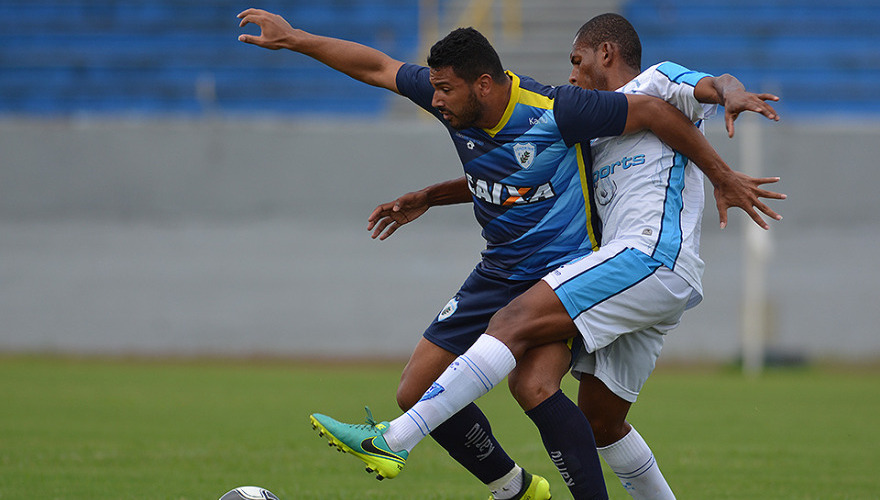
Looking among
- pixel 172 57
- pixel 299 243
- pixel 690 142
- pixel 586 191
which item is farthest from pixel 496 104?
pixel 172 57

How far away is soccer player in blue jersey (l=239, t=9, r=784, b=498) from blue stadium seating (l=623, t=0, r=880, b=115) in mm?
12000

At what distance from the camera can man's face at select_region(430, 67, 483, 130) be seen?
4.25m

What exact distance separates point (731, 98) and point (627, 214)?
0.63 meters

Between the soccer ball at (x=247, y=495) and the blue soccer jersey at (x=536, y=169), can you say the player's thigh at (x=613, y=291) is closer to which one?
the blue soccer jersey at (x=536, y=169)

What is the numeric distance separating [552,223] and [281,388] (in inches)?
298

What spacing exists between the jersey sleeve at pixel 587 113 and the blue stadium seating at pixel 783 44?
12095mm

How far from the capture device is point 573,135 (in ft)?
14.2

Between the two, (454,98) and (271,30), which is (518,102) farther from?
(271,30)

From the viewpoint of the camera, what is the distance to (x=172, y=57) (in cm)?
1747

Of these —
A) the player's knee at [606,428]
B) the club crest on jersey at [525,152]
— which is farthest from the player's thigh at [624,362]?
the club crest on jersey at [525,152]

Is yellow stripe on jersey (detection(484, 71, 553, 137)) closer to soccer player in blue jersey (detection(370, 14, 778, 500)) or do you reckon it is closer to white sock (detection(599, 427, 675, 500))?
soccer player in blue jersey (detection(370, 14, 778, 500))

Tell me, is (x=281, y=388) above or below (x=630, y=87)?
below

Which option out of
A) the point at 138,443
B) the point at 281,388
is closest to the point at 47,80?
the point at 281,388

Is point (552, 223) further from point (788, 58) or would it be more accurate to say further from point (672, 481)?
point (788, 58)
